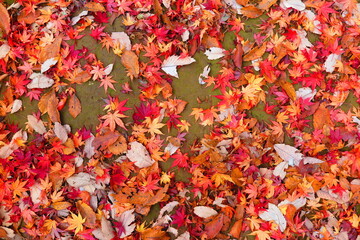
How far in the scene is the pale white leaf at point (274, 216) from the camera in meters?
2.19

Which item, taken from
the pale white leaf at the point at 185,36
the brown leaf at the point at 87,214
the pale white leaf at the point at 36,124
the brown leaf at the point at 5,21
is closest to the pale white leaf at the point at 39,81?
the pale white leaf at the point at 36,124

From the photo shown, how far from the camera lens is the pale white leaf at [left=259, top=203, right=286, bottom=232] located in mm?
2186

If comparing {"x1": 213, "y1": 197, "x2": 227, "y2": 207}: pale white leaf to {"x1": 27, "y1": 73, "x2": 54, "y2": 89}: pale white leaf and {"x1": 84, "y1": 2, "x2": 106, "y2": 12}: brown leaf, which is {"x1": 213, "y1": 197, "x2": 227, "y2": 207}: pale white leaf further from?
{"x1": 84, "y1": 2, "x2": 106, "y2": 12}: brown leaf

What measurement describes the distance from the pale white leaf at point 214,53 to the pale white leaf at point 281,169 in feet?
3.05

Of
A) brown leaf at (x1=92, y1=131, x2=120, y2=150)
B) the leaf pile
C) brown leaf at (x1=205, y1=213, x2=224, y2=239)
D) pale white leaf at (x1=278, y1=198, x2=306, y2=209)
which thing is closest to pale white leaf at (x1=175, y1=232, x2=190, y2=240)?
the leaf pile

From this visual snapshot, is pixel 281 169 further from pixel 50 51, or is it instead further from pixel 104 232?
pixel 50 51

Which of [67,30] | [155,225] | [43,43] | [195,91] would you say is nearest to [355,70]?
[195,91]

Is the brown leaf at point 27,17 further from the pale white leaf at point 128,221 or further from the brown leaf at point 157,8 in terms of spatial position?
the pale white leaf at point 128,221

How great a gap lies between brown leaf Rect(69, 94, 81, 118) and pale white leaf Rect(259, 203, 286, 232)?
4.99 ft

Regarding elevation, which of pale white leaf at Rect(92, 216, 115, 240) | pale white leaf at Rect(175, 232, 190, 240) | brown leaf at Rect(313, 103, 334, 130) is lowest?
pale white leaf at Rect(175, 232, 190, 240)

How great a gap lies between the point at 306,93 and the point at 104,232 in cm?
178

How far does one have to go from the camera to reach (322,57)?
244 centimetres

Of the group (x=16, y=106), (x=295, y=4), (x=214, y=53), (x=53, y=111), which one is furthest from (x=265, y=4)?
(x=16, y=106)

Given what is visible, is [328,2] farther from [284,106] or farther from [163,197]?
[163,197]
